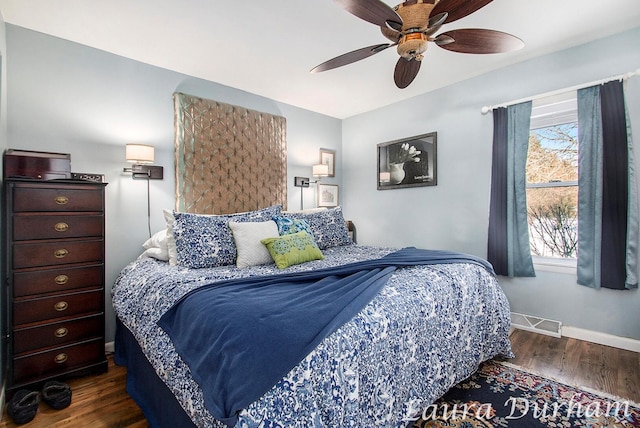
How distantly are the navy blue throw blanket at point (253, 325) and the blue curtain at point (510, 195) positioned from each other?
2001 mm

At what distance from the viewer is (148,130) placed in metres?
2.77

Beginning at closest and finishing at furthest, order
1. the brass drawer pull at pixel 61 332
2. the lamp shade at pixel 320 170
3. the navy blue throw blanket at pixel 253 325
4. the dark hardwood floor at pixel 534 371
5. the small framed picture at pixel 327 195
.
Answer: the navy blue throw blanket at pixel 253 325, the dark hardwood floor at pixel 534 371, the brass drawer pull at pixel 61 332, the lamp shade at pixel 320 170, the small framed picture at pixel 327 195

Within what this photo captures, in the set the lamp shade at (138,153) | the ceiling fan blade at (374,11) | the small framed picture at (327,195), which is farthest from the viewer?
the small framed picture at (327,195)

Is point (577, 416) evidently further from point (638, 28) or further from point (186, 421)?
point (638, 28)

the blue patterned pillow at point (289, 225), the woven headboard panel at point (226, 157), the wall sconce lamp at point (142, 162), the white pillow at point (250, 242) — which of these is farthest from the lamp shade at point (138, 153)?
the blue patterned pillow at point (289, 225)

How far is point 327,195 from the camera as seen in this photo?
171 inches

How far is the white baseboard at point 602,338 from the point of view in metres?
2.37

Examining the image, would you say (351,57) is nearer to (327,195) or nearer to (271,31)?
(271,31)

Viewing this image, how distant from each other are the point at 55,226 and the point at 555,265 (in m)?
4.00

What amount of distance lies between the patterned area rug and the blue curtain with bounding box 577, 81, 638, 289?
1117 millimetres

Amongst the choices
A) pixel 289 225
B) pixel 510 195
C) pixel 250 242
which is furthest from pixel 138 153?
pixel 510 195

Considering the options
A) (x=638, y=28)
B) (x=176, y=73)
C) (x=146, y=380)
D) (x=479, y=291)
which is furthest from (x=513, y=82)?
(x=146, y=380)

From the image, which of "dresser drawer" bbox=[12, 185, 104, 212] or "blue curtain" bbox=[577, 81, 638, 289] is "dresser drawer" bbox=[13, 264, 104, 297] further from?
"blue curtain" bbox=[577, 81, 638, 289]

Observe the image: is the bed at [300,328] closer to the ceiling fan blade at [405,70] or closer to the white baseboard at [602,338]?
the white baseboard at [602,338]
